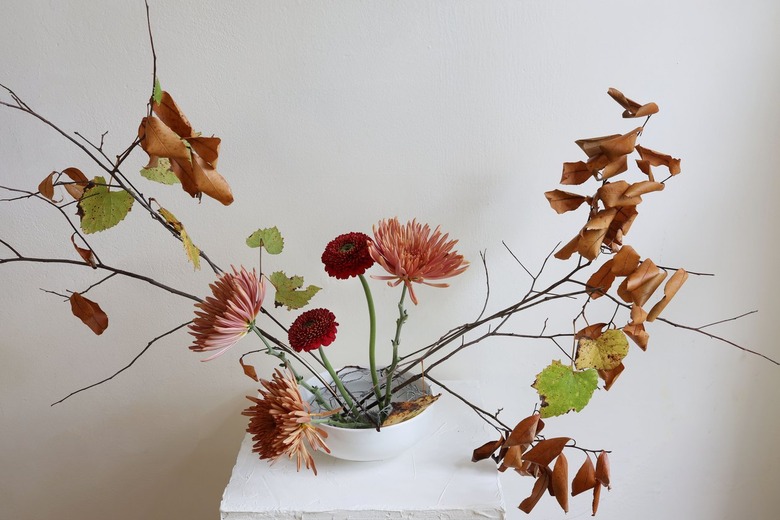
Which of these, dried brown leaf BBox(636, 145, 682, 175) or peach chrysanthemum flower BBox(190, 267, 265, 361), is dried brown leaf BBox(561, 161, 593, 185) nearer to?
dried brown leaf BBox(636, 145, 682, 175)

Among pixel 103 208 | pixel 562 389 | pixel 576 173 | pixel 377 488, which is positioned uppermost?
pixel 576 173

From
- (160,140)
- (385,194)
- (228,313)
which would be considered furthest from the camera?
(385,194)

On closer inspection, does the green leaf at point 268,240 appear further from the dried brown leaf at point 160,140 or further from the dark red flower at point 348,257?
the dried brown leaf at point 160,140

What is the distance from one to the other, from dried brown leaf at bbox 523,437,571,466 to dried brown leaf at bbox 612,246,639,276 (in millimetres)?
198

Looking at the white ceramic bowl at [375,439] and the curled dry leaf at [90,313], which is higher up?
the curled dry leaf at [90,313]

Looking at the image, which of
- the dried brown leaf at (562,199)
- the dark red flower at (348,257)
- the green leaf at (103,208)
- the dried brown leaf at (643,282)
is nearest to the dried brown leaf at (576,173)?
the dried brown leaf at (562,199)

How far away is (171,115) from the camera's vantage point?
54 centimetres

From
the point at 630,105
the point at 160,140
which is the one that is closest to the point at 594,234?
the point at 630,105

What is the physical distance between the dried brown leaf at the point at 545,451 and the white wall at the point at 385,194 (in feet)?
0.89

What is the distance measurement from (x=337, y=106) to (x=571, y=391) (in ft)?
→ 1.60

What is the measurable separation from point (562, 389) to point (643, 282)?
15 centimetres

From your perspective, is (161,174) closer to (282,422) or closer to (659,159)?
(282,422)

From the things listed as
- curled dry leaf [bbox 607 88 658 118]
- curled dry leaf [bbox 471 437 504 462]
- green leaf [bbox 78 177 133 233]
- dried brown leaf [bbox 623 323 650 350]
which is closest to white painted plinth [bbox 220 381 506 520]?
curled dry leaf [bbox 471 437 504 462]

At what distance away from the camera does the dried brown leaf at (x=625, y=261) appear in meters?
0.70
